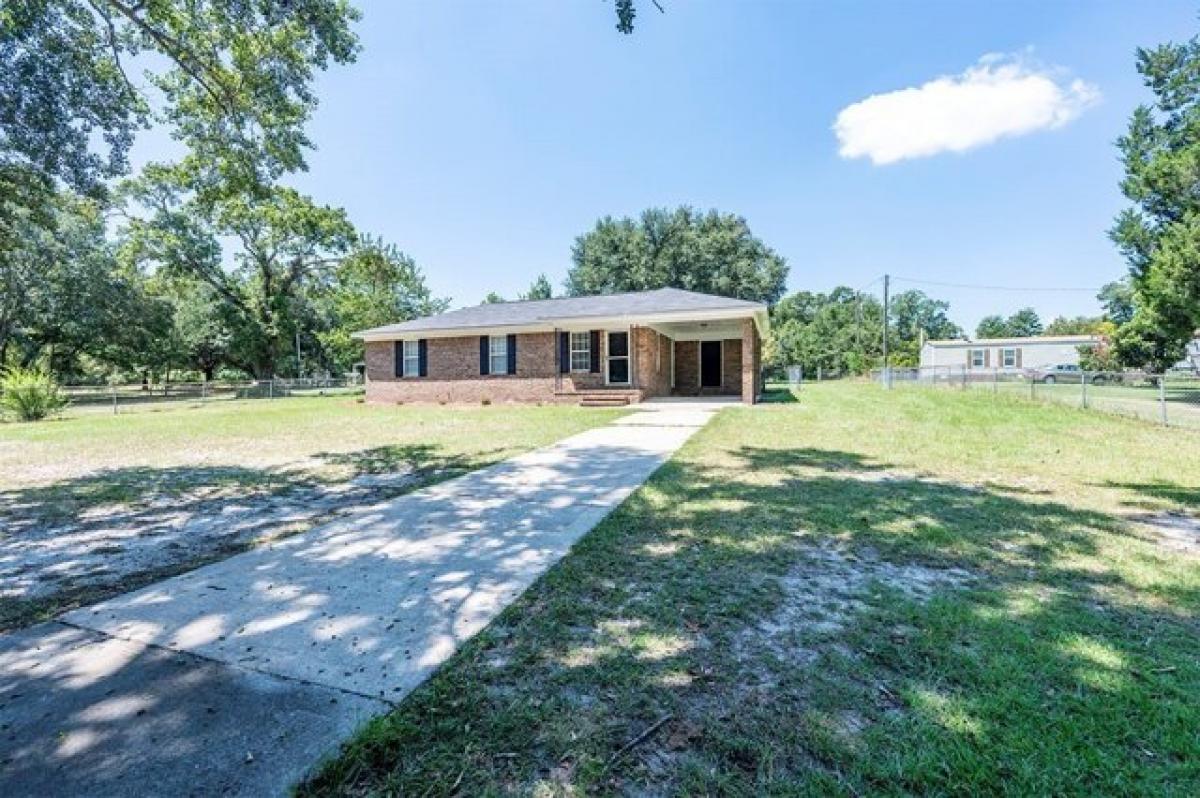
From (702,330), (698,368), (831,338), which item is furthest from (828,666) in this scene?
(831,338)

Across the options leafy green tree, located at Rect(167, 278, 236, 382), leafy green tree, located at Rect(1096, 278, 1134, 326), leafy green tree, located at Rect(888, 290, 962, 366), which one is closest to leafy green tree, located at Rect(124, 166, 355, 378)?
leafy green tree, located at Rect(167, 278, 236, 382)

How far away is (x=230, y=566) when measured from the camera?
353cm

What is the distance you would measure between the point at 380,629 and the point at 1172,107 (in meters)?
28.2

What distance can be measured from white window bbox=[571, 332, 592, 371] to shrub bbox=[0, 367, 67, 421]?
1594 cm

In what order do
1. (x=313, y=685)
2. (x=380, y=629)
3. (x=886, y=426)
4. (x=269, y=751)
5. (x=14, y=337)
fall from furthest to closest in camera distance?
(x=14, y=337)
(x=886, y=426)
(x=380, y=629)
(x=313, y=685)
(x=269, y=751)

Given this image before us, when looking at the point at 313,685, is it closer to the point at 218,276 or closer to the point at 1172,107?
the point at 1172,107

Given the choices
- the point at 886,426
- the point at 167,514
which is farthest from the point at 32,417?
the point at 886,426

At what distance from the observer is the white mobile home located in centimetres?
3444

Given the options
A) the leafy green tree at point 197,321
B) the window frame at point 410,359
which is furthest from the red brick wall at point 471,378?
the leafy green tree at point 197,321

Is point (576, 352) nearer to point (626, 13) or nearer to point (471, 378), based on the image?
point (471, 378)

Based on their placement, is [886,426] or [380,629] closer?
[380,629]

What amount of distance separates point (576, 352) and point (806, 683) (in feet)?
50.5

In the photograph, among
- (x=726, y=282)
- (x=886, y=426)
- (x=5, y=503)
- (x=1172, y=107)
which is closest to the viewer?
(x=5, y=503)

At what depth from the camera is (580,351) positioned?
1717 centimetres
